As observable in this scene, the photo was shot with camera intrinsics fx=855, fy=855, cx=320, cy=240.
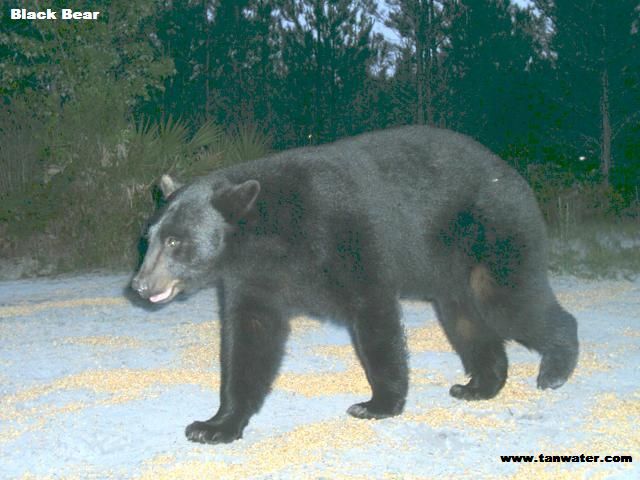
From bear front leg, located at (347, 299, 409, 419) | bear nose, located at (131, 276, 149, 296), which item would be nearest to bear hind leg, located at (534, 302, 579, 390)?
bear front leg, located at (347, 299, 409, 419)

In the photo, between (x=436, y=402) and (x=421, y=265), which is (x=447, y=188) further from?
(x=436, y=402)

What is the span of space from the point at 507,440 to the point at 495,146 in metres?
19.5

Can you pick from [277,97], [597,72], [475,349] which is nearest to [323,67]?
[277,97]

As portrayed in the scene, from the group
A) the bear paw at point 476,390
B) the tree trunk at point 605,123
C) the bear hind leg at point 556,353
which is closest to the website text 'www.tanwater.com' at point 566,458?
the bear paw at point 476,390

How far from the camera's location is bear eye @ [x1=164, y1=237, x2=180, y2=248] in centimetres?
411

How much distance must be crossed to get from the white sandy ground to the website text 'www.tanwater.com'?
0.11 feet

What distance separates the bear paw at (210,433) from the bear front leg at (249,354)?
0.35 ft

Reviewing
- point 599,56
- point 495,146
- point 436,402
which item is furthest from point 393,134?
point 495,146

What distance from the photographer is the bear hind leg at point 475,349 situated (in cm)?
458

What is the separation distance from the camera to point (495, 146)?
22562mm

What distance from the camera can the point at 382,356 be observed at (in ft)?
13.4

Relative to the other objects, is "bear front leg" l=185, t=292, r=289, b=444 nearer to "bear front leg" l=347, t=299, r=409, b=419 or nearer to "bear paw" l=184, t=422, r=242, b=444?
"bear paw" l=184, t=422, r=242, b=444

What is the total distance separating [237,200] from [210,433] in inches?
42.9

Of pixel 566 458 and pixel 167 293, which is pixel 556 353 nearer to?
pixel 566 458
